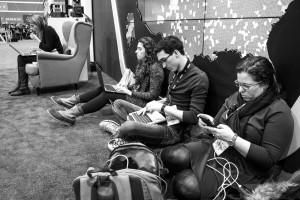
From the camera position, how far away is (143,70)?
2.49 metres

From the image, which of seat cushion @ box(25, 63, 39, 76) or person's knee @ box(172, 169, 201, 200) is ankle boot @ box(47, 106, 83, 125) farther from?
person's knee @ box(172, 169, 201, 200)

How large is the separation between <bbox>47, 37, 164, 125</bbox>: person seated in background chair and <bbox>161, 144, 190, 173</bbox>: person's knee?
82cm

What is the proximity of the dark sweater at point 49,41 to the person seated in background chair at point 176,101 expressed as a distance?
261 centimetres

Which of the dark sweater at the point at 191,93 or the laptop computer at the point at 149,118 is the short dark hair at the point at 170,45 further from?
the laptop computer at the point at 149,118

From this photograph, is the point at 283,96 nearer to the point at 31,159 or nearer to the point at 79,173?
the point at 79,173

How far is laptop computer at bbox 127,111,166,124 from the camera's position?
2.02 m

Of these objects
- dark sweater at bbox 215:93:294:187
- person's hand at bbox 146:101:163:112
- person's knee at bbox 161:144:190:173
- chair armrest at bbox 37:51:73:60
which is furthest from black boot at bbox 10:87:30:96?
dark sweater at bbox 215:93:294:187

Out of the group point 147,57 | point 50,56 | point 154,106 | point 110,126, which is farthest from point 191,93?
point 50,56

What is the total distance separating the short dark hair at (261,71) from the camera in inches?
51.4

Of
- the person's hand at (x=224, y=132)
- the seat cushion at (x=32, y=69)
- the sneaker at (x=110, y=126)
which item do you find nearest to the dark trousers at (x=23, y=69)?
the seat cushion at (x=32, y=69)

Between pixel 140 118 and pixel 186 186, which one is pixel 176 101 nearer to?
pixel 140 118

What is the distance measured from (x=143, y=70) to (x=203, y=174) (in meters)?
1.31

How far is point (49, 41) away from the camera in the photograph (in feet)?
13.2

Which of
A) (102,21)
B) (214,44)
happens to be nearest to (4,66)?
(102,21)
